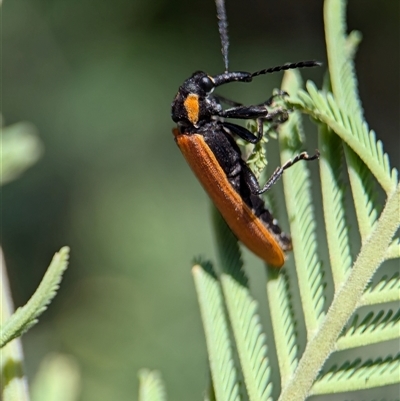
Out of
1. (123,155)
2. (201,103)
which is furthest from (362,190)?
(123,155)

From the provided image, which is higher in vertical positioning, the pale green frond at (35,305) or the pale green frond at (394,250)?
the pale green frond at (35,305)

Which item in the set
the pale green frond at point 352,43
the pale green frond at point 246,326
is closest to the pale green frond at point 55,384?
the pale green frond at point 246,326

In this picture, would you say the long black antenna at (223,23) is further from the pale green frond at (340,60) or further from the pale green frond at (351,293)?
the pale green frond at (351,293)

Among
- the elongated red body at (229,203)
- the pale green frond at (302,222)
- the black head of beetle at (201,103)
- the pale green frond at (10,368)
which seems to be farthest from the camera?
the black head of beetle at (201,103)

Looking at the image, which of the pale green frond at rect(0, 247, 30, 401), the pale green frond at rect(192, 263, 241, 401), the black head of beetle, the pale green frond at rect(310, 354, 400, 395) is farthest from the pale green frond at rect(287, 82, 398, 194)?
the black head of beetle

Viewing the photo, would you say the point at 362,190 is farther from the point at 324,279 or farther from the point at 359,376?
the point at 359,376

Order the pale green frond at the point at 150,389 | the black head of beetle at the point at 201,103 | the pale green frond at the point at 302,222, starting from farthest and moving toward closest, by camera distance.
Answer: the black head of beetle at the point at 201,103 < the pale green frond at the point at 302,222 < the pale green frond at the point at 150,389

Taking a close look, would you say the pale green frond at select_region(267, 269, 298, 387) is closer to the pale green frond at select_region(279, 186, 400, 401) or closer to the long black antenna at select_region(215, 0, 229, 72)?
the pale green frond at select_region(279, 186, 400, 401)
